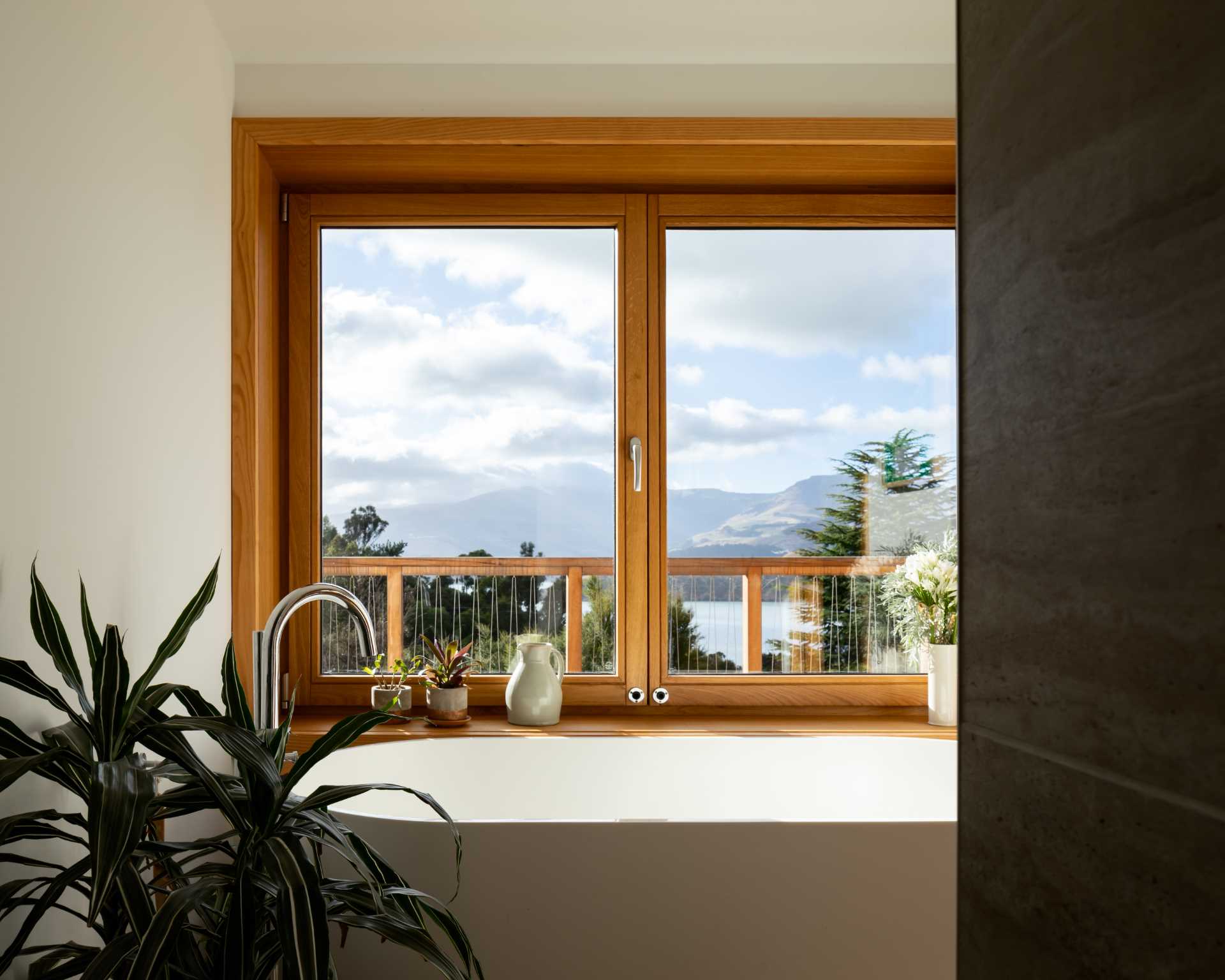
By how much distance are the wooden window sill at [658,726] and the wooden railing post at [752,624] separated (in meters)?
0.16

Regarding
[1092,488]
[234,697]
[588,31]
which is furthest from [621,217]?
[1092,488]

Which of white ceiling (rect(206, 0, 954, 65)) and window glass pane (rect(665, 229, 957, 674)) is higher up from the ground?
white ceiling (rect(206, 0, 954, 65))

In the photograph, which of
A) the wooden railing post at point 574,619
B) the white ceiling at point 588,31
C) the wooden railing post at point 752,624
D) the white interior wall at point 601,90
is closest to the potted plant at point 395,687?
the wooden railing post at point 574,619

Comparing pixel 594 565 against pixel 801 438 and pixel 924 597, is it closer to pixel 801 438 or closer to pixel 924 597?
pixel 801 438

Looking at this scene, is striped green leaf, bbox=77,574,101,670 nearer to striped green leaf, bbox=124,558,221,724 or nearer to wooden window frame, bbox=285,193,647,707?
striped green leaf, bbox=124,558,221,724

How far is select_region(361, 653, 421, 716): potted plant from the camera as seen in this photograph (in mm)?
2646

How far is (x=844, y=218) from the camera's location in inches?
114

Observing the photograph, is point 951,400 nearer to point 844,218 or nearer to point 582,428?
point 844,218

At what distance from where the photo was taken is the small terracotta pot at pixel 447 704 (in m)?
2.59

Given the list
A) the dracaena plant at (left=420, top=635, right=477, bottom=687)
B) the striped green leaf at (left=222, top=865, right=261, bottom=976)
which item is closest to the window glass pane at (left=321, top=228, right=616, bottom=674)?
the dracaena plant at (left=420, top=635, right=477, bottom=687)

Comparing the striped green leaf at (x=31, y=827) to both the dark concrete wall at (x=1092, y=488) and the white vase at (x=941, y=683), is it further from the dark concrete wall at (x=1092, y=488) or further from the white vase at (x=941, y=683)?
the white vase at (x=941, y=683)

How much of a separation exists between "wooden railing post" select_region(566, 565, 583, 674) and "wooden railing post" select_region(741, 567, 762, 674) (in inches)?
19.9

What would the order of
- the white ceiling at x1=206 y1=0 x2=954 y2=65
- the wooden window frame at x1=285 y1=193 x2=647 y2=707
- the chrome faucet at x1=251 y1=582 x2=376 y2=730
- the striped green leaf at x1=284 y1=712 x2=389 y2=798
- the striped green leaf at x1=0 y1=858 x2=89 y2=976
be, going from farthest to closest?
the wooden window frame at x1=285 y1=193 x2=647 y2=707, the white ceiling at x1=206 y1=0 x2=954 y2=65, the chrome faucet at x1=251 y1=582 x2=376 y2=730, the striped green leaf at x1=284 y1=712 x2=389 y2=798, the striped green leaf at x1=0 y1=858 x2=89 y2=976

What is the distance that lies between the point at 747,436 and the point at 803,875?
1.38m
